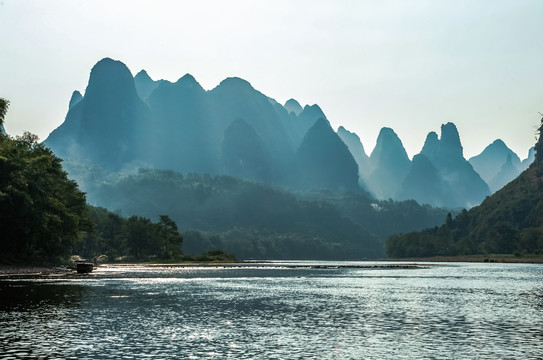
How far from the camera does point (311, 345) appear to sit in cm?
3825

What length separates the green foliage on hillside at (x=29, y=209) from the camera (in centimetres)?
12438

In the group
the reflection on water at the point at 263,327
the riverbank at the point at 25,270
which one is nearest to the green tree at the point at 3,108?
the riverbank at the point at 25,270

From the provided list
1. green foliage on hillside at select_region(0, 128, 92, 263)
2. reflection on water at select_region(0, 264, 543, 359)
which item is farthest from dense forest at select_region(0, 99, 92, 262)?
reflection on water at select_region(0, 264, 543, 359)

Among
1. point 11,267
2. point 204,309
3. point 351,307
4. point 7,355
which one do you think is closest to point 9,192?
point 11,267

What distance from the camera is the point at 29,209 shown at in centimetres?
12662

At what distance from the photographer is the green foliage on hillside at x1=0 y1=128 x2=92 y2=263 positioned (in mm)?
124375

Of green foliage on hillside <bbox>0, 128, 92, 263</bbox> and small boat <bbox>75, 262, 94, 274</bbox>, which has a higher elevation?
green foliage on hillside <bbox>0, 128, 92, 263</bbox>

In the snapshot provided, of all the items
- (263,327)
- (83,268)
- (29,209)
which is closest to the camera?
(263,327)

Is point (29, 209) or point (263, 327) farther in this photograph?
point (29, 209)

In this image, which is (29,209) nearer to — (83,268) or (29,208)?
(29,208)

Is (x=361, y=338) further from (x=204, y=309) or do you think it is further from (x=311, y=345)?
(x=204, y=309)

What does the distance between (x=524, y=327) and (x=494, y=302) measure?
2524 cm

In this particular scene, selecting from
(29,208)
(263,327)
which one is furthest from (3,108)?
(263,327)

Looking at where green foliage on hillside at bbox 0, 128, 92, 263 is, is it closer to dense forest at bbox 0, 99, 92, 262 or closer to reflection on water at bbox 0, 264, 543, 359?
dense forest at bbox 0, 99, 92, 262
